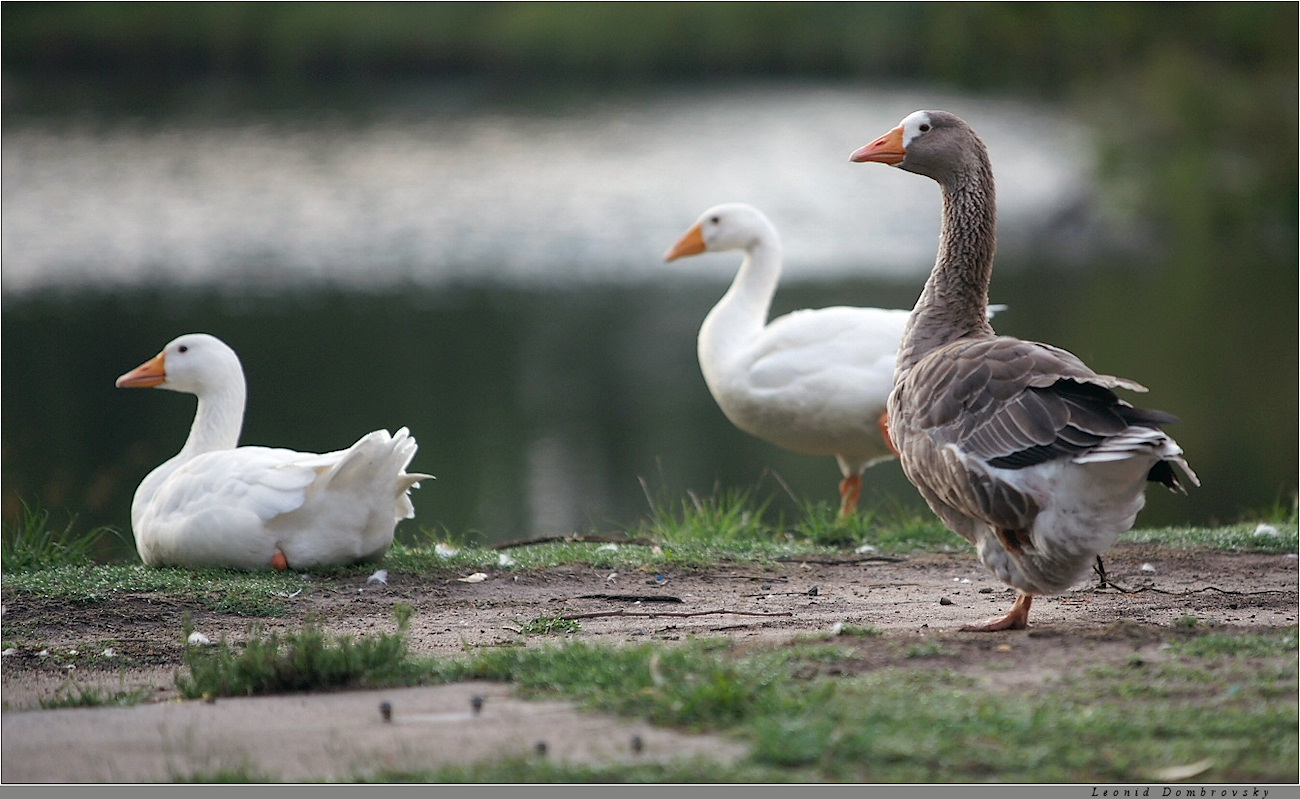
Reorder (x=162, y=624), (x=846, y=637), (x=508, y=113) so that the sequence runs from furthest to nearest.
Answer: (x=508, y=113)
(x=162, y=624)
(x=846, y=637)

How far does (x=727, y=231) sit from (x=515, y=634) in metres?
5.61

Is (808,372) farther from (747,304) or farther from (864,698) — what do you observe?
(864,698)

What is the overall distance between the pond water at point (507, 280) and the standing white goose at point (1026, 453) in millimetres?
4116

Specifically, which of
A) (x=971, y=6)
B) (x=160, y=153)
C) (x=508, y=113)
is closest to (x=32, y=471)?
(x=160, y=153)

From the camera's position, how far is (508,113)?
34.0 m

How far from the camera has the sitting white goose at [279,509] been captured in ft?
21.6

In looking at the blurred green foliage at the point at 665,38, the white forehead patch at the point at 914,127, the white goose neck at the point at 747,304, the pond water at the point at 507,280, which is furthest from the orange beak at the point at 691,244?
the blurred green foliage at the point at 665,38

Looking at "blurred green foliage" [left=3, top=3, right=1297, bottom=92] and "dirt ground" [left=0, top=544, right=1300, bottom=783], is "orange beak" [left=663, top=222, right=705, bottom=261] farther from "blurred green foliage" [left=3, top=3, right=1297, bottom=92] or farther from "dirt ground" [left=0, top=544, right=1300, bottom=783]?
"blurred green foliage" [left=3, top=3, right=1297, bottom=92]

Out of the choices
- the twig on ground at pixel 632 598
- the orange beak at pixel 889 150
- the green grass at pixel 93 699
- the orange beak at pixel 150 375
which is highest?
the orange beak at pixel 889 150

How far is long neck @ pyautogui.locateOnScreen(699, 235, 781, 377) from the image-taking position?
31.9 feet

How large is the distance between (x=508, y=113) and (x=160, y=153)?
30.4 ft

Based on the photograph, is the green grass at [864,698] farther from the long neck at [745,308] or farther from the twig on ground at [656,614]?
the long neck at [745,308]

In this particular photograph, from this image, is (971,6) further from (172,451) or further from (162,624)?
(162,624)

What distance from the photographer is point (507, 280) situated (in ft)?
78.2
